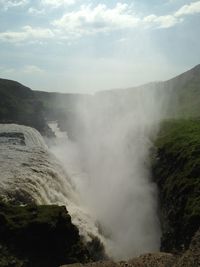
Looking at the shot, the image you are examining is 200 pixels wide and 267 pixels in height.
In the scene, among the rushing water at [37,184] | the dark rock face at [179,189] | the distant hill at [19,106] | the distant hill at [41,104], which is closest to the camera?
the dark rock face at [179,189]

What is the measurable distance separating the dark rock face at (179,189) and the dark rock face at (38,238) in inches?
308

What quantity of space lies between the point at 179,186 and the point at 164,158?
12970 millimetres

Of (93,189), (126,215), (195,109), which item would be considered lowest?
(126,215)

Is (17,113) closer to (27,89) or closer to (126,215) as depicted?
(27,89)

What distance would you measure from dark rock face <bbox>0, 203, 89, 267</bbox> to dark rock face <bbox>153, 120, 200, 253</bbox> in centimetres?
782

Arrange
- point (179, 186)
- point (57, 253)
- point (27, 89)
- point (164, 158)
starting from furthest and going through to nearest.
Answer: point (27, 89), point (164, 158), point (179, 186), point (57, 253)

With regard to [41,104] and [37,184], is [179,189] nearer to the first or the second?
[37,184]

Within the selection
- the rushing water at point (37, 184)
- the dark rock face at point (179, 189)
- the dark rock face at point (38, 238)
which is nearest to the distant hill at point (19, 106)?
the rushing water at point (37, 184)

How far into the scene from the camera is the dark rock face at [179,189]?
34094 mm

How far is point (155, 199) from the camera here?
4834 centimetres

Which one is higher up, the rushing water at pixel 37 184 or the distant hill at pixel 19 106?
A: the distant hill at pixel 19 106

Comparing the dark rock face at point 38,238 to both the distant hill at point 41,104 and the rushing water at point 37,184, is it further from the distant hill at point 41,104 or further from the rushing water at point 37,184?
the distant hill at point 41,104

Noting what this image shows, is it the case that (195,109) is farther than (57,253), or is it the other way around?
(195,109)

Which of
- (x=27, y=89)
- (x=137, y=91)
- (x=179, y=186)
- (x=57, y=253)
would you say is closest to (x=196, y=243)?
(x=57, y=253)
